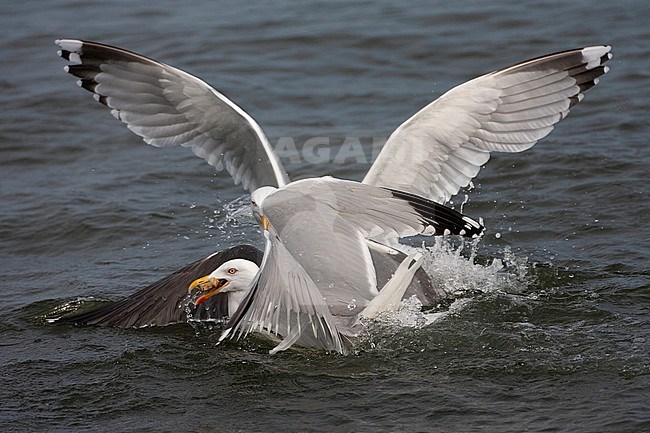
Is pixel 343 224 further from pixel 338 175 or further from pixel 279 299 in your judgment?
pixel 338 175

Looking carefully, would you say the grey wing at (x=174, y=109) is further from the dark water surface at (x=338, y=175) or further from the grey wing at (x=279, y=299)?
the grey wing at (x=279, y=299)

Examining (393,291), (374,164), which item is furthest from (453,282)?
(393,291)

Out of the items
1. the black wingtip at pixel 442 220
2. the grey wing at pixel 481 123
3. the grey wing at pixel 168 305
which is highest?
the grey wing at pixel 481 123

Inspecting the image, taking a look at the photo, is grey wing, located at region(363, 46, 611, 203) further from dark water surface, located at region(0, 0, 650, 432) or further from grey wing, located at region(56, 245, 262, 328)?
grey wing, located at region(56, 245, 262, 328)

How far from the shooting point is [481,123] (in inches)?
229

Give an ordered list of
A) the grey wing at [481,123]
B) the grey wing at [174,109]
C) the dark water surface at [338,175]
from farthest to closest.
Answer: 1. the grey wing at [174,109]
2. the grey wing at [481,123]
3. the dark water surface at [338,175]

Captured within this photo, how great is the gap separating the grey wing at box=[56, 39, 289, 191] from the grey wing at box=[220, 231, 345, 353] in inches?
50.1

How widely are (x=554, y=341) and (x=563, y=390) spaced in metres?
0.55

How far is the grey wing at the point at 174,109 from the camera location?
583 centimetres

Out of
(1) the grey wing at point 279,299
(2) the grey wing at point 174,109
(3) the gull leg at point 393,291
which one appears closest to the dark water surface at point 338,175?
(3) the gull leg at point 393,291

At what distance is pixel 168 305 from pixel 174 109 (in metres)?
1.17

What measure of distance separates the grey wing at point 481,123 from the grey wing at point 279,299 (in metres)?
1.30

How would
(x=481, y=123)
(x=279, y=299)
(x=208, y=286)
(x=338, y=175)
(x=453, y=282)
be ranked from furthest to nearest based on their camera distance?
(x=338, y=175), (x=453, y=282), (x=481, y=123), (x=208, y=286), (x=279, y=299)

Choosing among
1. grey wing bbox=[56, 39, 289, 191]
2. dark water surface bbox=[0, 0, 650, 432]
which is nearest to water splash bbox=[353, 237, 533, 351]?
dark water surface bbox=[0, 0, 650, 432]
